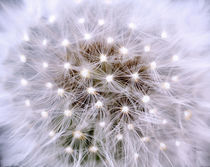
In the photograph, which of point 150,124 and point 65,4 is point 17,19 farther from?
point 150,124

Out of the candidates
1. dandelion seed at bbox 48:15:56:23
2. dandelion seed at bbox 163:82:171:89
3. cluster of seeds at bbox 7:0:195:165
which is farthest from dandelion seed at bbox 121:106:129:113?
dandelion seed at bbox 48:15:56:23

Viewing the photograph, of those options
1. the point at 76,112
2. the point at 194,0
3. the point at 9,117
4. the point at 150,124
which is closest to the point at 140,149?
the point at 150,124

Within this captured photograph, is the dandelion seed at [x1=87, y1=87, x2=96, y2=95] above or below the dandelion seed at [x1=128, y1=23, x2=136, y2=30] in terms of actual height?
below

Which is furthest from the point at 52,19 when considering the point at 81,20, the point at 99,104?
the point at 99,104

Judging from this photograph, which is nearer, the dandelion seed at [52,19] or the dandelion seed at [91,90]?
the dandelion seed at [91,90]

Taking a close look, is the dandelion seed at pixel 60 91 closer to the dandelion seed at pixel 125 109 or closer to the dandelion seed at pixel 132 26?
the dandelion seed at pixel 125 109

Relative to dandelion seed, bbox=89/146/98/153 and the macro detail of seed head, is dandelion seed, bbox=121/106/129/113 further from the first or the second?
dandelion seed, bbox=89/146/98/153

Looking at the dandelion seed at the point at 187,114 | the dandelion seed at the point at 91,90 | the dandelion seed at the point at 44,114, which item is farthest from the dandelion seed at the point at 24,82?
the dandelion seed at the point at 187,114

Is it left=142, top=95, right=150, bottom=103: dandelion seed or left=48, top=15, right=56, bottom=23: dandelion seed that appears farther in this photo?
left=48, top=15, right=56, bottom=23: dandelion seed
